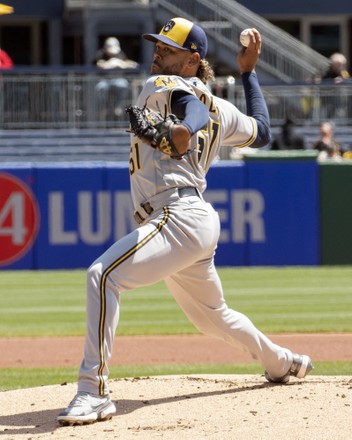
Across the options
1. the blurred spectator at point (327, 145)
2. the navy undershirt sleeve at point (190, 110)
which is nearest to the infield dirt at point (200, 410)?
the navy undershirt sleeve at point (190, 110)

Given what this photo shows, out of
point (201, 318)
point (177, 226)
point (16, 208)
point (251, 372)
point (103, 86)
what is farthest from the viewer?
point (103, 86)

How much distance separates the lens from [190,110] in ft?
18.9

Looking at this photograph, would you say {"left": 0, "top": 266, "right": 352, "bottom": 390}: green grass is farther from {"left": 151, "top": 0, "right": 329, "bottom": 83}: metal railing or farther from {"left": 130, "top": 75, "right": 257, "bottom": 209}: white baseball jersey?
{"left": 151, "top": 0, "right": 329, "bottom": 83}: metal railing

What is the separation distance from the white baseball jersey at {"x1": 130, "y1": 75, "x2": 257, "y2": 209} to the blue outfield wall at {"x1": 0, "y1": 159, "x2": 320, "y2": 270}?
10.3 meters

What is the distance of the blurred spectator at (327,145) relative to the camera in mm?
18031

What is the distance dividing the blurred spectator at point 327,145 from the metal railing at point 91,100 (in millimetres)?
1524

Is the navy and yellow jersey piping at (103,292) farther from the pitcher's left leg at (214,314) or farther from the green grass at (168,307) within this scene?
the green grass at (168,307)

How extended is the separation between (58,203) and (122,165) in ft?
3.38

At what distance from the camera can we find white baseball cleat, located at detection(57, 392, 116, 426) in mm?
5773

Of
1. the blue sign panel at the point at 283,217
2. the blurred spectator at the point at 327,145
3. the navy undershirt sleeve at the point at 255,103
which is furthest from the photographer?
the blurred spectator at the point at 327,145

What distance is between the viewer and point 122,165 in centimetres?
1680

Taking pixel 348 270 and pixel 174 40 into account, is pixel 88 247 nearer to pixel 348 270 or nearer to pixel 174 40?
pixel 348 270

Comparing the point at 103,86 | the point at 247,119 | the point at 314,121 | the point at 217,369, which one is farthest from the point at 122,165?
the point at 247,119

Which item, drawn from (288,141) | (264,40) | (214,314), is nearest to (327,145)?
(288,141)
